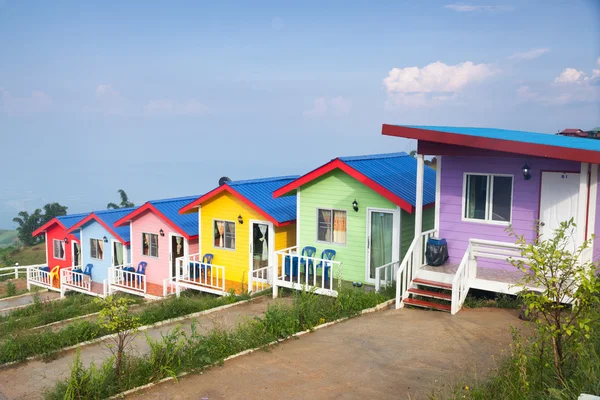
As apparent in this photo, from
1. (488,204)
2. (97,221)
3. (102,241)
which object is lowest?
(102,241)

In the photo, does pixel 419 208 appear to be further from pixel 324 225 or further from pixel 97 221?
pixel 97 221

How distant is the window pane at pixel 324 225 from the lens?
1560 centimetres

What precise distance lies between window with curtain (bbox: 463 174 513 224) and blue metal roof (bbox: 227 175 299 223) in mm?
5756

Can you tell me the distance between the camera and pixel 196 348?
8.70m

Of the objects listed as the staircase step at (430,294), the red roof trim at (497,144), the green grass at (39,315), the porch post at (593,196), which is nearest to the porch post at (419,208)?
the staircase step at (430,294)

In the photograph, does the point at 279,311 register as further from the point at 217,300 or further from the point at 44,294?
the point at 44,294

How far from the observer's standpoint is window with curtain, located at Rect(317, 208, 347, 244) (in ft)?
50.5

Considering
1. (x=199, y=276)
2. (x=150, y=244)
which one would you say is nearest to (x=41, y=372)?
(x=199, y=276)

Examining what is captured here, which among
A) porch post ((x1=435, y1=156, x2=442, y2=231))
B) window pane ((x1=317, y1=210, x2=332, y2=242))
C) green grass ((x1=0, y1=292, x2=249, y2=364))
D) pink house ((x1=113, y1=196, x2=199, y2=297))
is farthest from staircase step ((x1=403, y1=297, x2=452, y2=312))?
pink house ((x1=113, y1=196, x2=199, y2=297))

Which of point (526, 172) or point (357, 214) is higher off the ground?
point (526, 172)

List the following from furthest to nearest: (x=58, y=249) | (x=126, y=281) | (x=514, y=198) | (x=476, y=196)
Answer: (x=58, y=249) → (x=126, y=281) → (x=476, y=196) → (x=514, y=198)

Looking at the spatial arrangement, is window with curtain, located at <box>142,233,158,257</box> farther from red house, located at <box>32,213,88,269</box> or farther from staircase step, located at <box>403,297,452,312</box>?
staircase step, located at <box>403,297,452,312</box>

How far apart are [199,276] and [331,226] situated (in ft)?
16.7

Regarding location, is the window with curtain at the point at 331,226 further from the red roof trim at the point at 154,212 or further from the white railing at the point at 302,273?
the red roof trim at the point at 154,212
